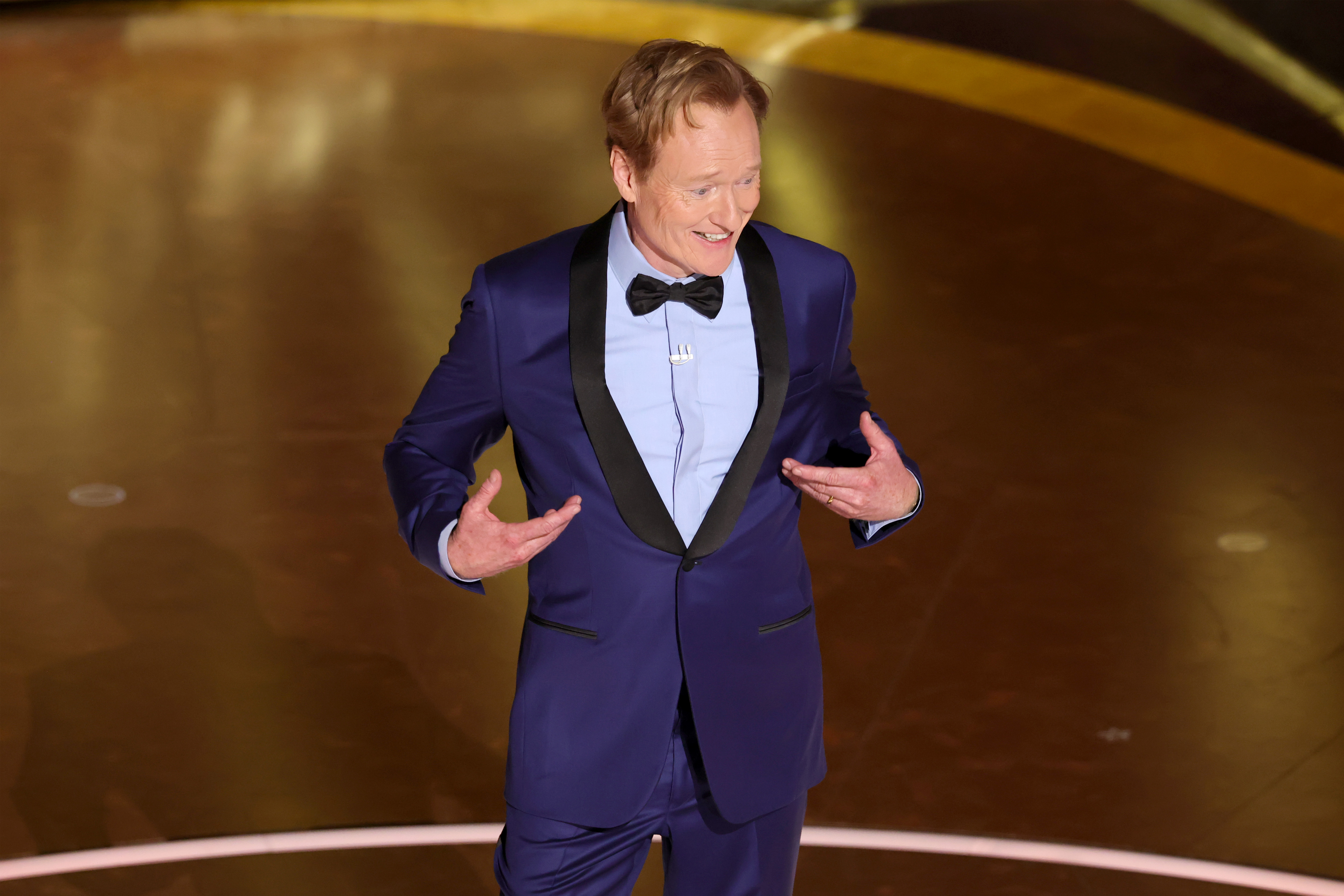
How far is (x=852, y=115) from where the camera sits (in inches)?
305

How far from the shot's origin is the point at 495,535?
5.80 ft

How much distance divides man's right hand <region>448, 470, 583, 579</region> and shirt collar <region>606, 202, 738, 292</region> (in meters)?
0.33

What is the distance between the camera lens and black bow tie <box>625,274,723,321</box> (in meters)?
1.92

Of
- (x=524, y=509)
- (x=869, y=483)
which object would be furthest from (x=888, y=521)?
(x=524, y=509)

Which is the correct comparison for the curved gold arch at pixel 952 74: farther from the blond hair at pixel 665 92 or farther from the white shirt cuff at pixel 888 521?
the blond hair at pixel 665 92

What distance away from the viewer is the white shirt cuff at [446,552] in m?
1.85

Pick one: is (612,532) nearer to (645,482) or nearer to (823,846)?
(645,482)

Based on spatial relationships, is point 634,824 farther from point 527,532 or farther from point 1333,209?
point 1333,209

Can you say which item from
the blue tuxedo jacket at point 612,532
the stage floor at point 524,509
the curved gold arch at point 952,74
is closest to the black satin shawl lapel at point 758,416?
the blue tuxedo jacket at point 612,532

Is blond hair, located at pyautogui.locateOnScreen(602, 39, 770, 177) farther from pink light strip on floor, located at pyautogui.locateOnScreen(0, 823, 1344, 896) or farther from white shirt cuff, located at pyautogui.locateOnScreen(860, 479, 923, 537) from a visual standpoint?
pink light strip on floor, located at pyautogui.locateOnScreen(0, 823, 1344, 896)

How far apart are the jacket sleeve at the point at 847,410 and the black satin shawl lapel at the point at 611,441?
29 centimetres

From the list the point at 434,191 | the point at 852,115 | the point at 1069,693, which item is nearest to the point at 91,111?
the point at 434,191

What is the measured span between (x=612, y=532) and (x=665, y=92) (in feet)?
1.86

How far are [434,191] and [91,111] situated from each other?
2197 mm
